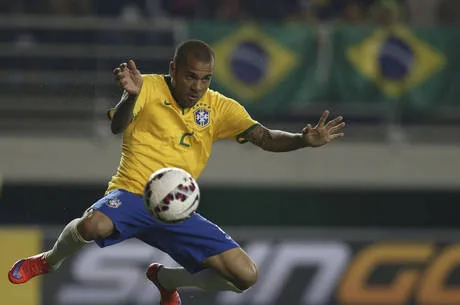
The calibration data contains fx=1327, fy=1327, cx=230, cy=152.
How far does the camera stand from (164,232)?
10.4 m

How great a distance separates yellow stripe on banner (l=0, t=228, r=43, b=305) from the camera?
16375mm

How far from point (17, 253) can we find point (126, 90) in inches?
287

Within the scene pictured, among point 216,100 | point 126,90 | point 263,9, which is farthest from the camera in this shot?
point 263,9

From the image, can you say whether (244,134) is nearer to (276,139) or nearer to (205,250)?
(276,139)

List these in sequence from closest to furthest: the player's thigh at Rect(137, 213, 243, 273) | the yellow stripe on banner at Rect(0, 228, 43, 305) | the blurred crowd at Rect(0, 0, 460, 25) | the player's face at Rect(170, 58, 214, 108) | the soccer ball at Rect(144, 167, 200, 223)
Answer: the soccer ball at Rect(144, 167, 200, 223), the player's face at Rect(170, 58, 214, 108), the player's thigh at Rect(137, 213, 243, 273), the yellow stripe on banner at Rect(0, 228, 43, 305), the blurred crowd at Rect(0, 0, 460, 25)

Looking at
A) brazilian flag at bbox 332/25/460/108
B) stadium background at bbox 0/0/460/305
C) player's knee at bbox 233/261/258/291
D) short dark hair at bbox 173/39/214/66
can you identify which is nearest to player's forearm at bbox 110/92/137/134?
short dark hair at bbox 173/39/214/66

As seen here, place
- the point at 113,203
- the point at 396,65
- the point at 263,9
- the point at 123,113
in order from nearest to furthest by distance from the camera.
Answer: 1. the point at 123,113
2. the point at 113,203
3. the point at 396,65
4. the point at 263,9

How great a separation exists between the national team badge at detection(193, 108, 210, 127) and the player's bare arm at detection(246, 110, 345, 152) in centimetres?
43

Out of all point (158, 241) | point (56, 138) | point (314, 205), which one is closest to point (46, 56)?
point (56, 138)

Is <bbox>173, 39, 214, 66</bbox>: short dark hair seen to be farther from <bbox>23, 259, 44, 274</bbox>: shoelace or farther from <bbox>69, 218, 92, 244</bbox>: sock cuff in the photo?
<bbox>23, 259, 44, 274</bbox>: shoelace

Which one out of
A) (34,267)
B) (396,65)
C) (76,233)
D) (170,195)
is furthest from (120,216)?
(396,65)

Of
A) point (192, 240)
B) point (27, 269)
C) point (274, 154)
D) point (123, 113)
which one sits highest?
point (123, 113)

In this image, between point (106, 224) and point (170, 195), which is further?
point (106, 224)

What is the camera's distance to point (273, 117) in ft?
53.9
